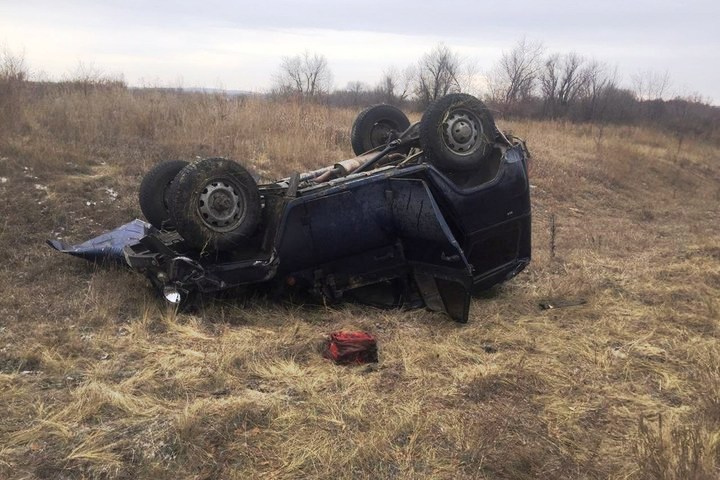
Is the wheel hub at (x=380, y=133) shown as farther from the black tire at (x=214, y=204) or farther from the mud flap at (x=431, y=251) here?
the black tire at (x=214, y=204)

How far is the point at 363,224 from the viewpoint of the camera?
4.70 m

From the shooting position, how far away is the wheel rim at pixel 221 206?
14.5 feet

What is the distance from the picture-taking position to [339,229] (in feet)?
15.2

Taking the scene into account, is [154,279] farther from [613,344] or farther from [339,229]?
[613,344]

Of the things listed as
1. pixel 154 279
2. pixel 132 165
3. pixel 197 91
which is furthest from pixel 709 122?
pixel 154 279

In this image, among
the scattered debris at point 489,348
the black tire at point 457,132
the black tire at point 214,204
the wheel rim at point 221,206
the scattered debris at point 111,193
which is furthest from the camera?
the scattered debris at point 111,193

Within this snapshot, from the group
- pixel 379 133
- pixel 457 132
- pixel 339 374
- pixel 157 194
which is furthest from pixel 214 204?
pixel 379 133

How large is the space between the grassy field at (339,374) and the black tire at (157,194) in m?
0.59

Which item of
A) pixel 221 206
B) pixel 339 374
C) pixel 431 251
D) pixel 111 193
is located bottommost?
pixel 339 374

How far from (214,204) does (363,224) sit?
122cm

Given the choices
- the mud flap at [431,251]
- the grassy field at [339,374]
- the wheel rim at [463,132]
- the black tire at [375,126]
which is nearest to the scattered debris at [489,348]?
the grassy field at [339,374]

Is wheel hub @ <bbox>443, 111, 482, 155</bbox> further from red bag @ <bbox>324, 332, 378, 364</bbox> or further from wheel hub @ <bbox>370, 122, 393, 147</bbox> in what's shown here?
red bag @ <bbox>324, 332, 378, 364</bbox>

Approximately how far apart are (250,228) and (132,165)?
16.2 ft

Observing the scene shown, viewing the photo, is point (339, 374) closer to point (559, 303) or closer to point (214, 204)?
point (214, 204)
